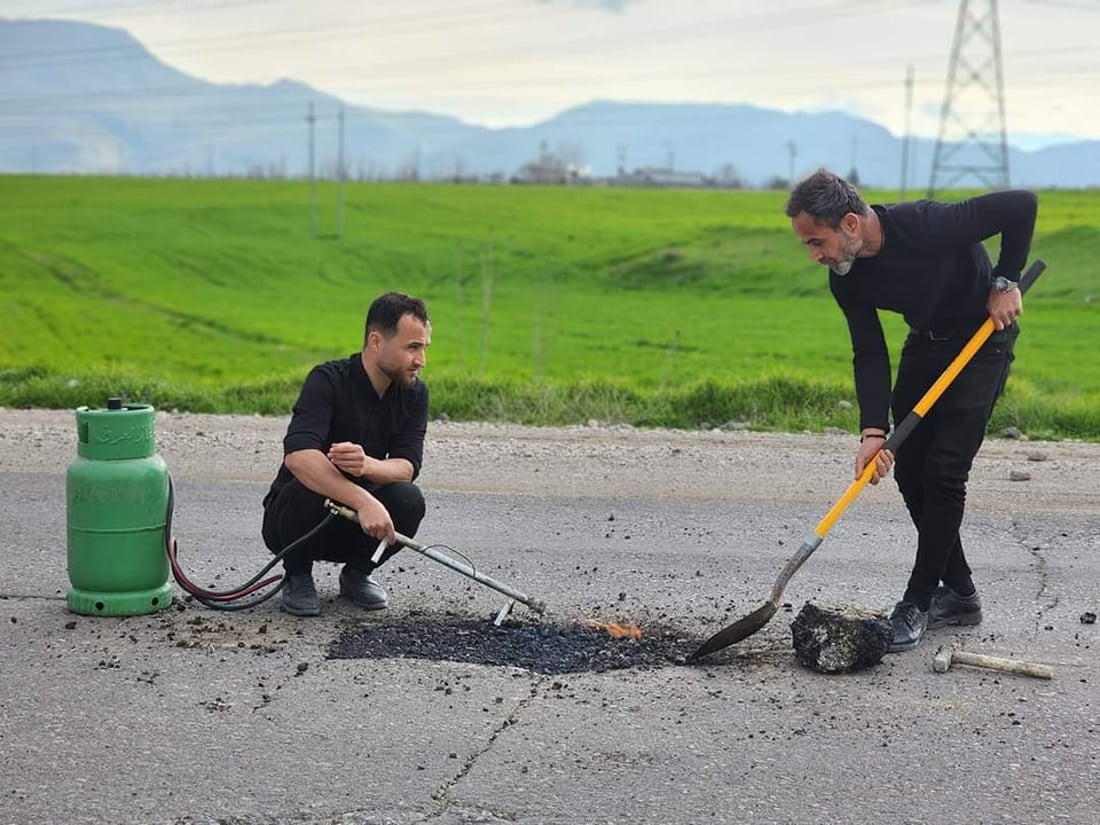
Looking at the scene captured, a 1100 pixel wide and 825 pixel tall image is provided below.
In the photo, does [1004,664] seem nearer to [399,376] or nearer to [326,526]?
[399,376]

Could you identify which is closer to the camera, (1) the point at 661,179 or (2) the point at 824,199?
(2) the point at 824,199

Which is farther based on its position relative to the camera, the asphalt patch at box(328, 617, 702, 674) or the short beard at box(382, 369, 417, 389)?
the short beard at box(382, 369, 417, 389)

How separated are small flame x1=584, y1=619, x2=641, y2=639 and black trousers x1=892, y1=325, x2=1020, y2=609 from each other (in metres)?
1.14

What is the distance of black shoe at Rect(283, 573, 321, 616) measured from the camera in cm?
616

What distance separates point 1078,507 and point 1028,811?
464 centimetres

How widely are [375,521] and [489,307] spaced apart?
2570 centimetres

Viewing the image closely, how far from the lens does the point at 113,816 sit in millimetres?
4113

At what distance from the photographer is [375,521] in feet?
19.1

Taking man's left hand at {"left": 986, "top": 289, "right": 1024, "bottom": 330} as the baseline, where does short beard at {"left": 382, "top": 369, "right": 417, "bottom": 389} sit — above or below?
below

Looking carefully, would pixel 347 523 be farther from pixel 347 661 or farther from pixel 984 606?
pixel 984 606

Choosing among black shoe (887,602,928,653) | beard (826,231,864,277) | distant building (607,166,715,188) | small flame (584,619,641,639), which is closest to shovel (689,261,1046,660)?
small flame (584,619,641,639)

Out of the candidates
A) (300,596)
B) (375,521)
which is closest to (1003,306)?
(375,521)

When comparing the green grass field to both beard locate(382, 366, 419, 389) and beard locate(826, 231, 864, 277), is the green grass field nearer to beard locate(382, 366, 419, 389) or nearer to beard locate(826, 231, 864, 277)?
beard locate(382, 366, 419, 389)

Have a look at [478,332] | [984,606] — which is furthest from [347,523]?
[478,332]
